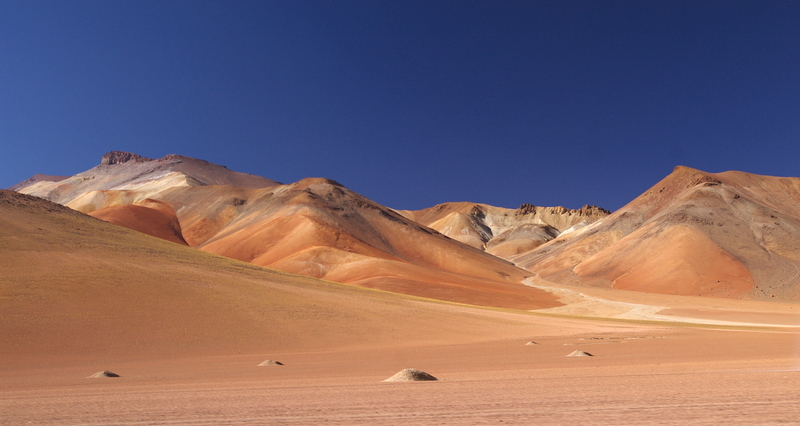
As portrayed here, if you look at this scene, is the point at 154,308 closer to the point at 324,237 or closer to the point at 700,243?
the point at 324,237

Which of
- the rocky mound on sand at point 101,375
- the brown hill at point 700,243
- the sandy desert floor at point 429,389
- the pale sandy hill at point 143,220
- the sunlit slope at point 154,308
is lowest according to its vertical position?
the sandy desert floor at point 429,389

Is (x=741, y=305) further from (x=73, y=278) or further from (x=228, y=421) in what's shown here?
(x=228, y=421)

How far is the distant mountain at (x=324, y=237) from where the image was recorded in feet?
264

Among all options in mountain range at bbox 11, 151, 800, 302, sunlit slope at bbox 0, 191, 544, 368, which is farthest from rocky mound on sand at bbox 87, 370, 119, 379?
mountain range at bbox 11, 151, 800, 302

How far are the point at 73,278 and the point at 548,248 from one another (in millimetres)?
141927

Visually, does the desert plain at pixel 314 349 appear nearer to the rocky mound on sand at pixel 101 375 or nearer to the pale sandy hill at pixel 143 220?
the rocky mound on sand at pixel 101 375

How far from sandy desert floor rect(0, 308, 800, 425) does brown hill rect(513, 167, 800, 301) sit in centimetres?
7226

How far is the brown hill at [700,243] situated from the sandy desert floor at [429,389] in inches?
2845

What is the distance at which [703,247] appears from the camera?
97188mm

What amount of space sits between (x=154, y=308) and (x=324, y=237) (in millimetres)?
75867

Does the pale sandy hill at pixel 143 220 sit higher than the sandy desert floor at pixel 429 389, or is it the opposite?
the pale sandy hill at pixel 143 220

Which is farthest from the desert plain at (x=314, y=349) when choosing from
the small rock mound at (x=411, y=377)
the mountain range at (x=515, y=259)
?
the mountain range at (x=515, y=259)

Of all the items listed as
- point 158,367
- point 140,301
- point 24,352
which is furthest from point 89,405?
point 140,301

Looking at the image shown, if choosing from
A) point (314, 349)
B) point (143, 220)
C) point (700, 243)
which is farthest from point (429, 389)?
point (143, 220)
